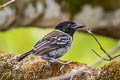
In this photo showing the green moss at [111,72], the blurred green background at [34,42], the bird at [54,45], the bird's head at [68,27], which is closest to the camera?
A: the green moss at [111,72]

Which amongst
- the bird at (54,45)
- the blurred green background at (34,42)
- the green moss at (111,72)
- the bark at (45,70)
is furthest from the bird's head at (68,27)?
the blurred green background at (34,42)

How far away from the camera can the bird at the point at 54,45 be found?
5164 mm

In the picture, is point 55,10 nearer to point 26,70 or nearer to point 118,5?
point 118,5

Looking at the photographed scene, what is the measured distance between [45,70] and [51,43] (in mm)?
785

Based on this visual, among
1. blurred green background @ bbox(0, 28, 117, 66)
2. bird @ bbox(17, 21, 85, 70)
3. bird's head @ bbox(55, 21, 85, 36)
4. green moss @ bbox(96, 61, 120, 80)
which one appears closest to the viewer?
green moss @ bbox(96, 61, 120, 80)

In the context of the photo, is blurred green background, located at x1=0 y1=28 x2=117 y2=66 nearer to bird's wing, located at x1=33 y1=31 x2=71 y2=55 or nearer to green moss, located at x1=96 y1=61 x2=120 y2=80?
bird's wing, located at x1=33 y1=31 x2=71 y2=55

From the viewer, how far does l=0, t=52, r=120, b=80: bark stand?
4164mm

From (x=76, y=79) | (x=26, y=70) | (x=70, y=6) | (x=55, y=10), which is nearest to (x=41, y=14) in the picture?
(x=55, y=10)

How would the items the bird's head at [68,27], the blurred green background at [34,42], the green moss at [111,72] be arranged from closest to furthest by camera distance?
1. the green moss at [111,72]
2. the bird's head at [68,27]
3. the blurred green background at [34,42]

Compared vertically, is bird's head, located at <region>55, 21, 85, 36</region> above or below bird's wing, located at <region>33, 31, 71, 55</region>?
above

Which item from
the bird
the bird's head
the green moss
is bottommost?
the green moss

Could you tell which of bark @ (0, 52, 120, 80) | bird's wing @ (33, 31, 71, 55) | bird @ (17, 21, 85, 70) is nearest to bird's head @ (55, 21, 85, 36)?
bird @ (17, 21, 85, 70)

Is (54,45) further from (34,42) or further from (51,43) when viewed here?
(34,42)

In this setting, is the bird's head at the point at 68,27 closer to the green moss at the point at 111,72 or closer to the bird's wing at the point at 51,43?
the bird's wing at the point at 51,43
